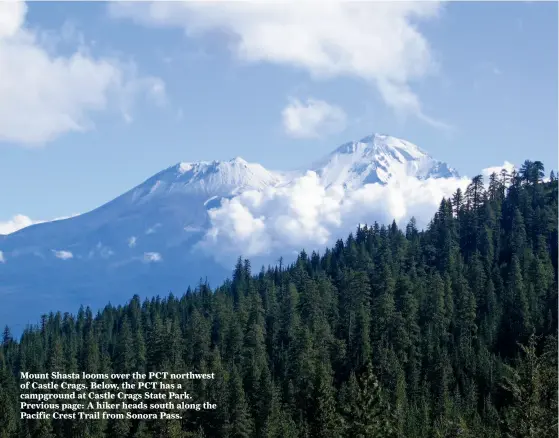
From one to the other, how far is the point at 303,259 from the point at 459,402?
9388 cm

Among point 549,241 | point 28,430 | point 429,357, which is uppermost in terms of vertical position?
point 549,241

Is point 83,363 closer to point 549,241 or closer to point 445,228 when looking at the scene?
point 445,228

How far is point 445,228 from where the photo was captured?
163 meters

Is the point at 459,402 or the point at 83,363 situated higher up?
the point at 83,363

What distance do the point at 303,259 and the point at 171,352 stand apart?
76.7 metres

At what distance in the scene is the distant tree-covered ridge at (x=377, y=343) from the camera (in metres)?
82.1

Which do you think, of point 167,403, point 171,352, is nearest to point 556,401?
point 167,403

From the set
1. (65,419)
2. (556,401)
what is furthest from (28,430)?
(556,401)

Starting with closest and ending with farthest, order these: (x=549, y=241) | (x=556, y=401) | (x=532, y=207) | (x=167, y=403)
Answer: (x=556, y=401) → (x=167, y=403) → (x=549, y=241) → (x=532, y=207)

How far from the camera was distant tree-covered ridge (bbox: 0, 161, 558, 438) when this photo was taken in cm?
8212

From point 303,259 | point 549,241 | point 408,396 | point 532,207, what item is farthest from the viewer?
point 303,259

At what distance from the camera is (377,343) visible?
378ft

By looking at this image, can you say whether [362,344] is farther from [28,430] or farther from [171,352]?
[28,430]

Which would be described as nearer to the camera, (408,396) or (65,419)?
(65,419)
